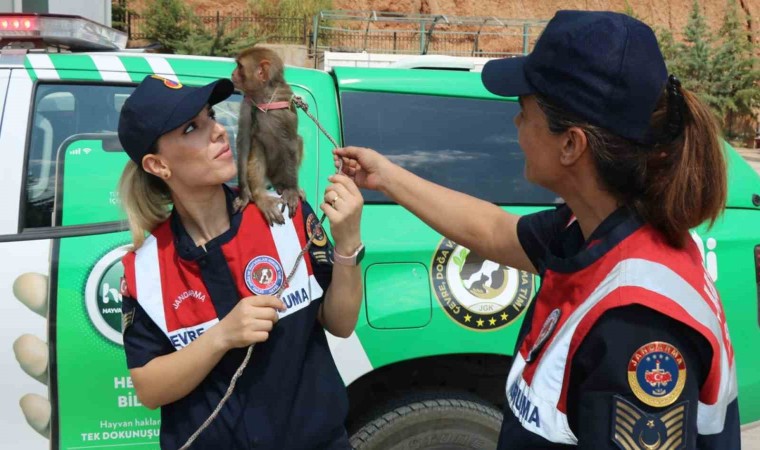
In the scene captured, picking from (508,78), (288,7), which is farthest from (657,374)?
(288,7)

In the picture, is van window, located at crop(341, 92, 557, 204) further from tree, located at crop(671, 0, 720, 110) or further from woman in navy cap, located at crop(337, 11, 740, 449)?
tree, located at crop(671, 0, 720, 110)

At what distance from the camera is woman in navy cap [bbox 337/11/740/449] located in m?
1.05

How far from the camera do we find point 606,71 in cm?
114

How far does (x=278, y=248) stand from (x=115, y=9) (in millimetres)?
26017

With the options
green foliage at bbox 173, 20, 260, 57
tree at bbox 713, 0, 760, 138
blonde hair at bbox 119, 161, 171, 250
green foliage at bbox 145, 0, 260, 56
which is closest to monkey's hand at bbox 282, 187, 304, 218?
blonde hair at bbox 119, 161, 171, 250

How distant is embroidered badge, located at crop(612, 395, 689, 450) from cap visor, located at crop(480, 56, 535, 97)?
0.54 m

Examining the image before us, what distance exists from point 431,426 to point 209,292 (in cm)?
129

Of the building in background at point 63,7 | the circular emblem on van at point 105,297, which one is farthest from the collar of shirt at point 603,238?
the building in background at point 63,7

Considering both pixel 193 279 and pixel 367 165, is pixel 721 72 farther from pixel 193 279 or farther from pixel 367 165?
pixel 193 279

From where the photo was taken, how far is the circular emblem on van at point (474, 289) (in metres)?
2.64

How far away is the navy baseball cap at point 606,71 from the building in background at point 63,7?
643 cm

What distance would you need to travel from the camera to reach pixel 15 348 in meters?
2.37

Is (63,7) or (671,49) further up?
(63,7)

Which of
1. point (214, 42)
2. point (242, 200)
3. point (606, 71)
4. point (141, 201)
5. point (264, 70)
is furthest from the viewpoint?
point (214, 42)
